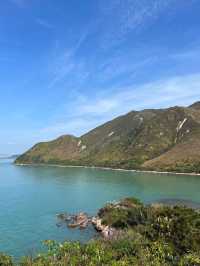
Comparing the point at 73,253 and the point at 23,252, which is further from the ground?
the point at 73,253

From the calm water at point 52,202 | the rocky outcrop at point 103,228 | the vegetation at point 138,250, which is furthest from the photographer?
the calm water at point 52,202

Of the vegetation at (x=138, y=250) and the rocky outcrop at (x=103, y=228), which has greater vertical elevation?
the vegetation at (x=138, y=250)

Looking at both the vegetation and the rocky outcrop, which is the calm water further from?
the vegetation

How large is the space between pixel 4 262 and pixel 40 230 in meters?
44.1

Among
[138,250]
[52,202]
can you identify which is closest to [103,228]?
[138,250]

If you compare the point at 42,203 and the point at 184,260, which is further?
the point at 42,203

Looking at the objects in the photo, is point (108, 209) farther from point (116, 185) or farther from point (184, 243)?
point (116, 185)

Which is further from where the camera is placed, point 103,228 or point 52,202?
point 52,202

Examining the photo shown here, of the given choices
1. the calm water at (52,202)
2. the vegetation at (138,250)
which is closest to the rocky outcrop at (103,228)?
the calm water at (52,202)

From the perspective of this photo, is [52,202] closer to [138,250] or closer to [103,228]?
[103,228]

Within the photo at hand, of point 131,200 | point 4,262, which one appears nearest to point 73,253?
point 4,262

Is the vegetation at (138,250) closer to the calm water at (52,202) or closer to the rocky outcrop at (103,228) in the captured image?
the rocky outcrop at (103,228)

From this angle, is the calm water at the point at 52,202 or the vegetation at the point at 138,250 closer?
the vegetation at the point at 138,250

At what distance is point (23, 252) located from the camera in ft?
219
